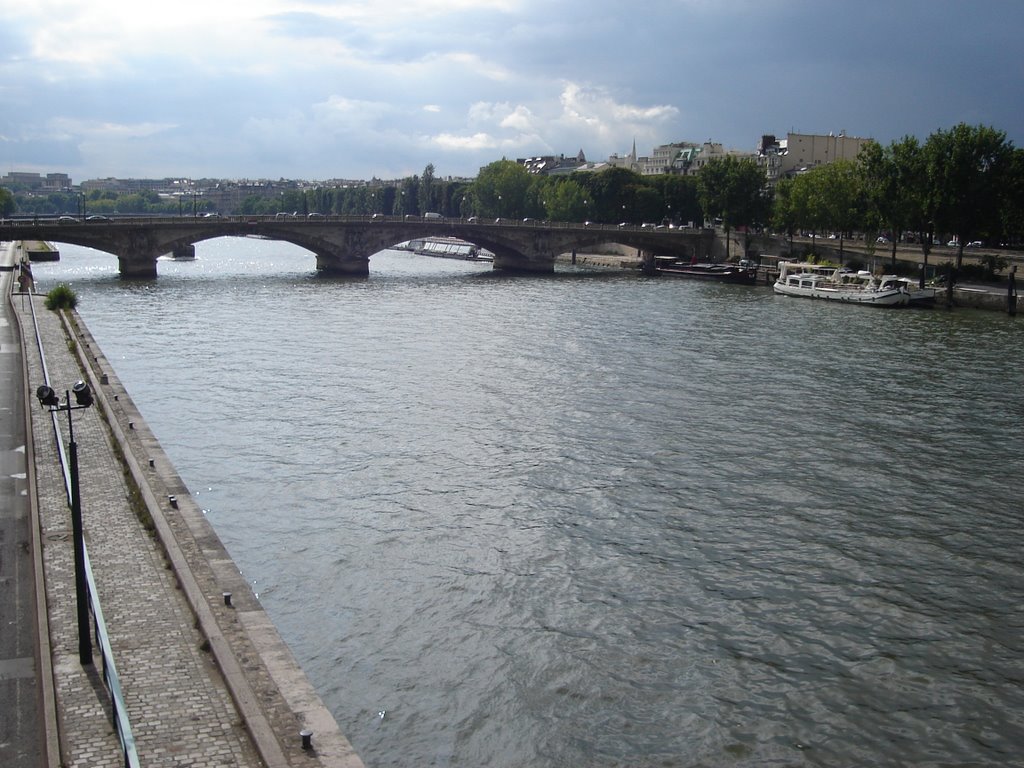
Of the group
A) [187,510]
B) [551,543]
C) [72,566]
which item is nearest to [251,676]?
[72,566]

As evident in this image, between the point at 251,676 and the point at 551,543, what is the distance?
8162 mm

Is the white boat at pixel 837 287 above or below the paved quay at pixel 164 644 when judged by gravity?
above

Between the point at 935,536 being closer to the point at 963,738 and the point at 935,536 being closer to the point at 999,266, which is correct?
the point at 963,738

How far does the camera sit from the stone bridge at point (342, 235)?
2891 inches

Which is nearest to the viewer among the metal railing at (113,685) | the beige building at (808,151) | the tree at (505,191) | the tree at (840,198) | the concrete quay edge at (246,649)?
the metal railing at (113,685)

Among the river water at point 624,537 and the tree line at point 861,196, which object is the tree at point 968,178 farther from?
the river water at point 624,537

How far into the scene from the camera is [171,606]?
13.5 metres

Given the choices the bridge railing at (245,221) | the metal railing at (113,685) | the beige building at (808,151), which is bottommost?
the metal railing at (113,685)

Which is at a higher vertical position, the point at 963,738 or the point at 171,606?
the point at 171,606

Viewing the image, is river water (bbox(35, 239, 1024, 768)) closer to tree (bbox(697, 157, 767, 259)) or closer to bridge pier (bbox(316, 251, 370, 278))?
bridge pier (bbox(316, 251, 370, 278))

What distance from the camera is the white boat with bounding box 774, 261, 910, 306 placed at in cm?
6122

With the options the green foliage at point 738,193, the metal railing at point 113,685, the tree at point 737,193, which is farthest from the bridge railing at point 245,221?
the metal railing at point 113,685

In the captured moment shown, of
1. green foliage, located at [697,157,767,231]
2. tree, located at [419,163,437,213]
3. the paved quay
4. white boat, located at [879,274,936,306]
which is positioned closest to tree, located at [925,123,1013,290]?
white boat, located at [879,274,936,306]

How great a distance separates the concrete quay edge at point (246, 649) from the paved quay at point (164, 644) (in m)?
0.02
